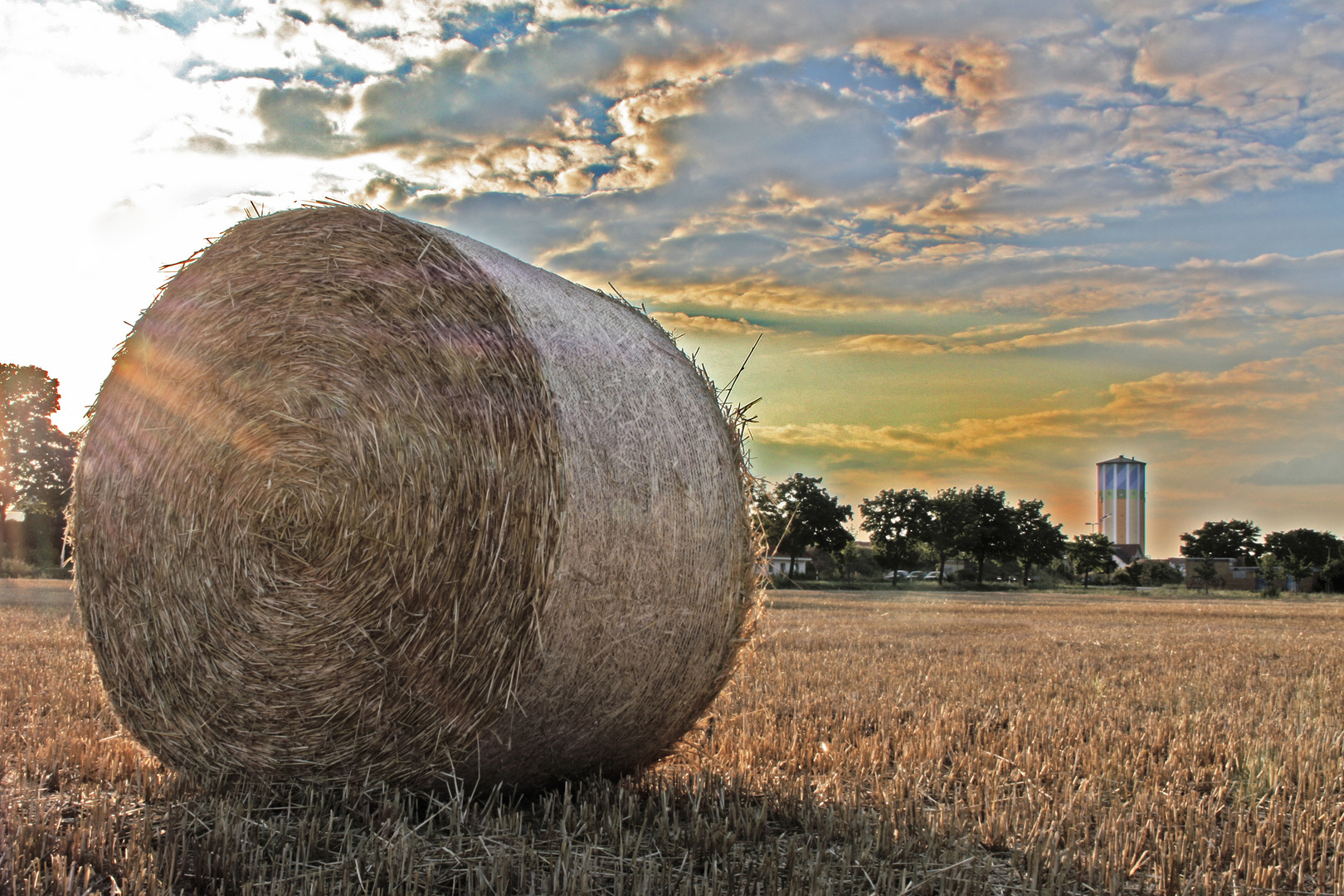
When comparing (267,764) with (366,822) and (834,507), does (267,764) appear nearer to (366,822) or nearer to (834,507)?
(366,822)

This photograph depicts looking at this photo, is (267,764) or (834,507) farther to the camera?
(834,507)

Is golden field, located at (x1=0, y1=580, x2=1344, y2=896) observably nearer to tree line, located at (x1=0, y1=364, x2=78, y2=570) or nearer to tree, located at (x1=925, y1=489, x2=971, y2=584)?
tree line, located at (x1=0, y1=364, x2=78, y2=570)

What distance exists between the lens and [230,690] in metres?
4.32

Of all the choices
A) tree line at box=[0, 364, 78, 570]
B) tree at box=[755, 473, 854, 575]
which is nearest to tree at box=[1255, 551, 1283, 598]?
tree at box=[755, 473, 854, 575]

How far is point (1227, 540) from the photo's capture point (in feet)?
268

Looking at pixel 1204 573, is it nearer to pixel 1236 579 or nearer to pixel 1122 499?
pixel 1236 579

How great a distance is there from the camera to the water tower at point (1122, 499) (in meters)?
109

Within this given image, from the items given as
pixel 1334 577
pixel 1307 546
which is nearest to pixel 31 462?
pixel 1334 577

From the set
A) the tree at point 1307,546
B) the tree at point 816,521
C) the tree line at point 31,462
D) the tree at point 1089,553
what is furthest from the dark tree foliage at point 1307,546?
the tree line at point 31,462

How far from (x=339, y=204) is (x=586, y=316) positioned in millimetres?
1320

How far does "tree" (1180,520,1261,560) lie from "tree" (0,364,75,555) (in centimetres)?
8155

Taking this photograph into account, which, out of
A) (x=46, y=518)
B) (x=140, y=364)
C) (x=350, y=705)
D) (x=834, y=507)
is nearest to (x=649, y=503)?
(x=350, y=705)

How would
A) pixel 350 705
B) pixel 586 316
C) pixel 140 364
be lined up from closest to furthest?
pixel 350 705 < pixel 586 316 < pixel 140 364

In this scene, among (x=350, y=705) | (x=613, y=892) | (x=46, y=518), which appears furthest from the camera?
(x=46, y=518)
